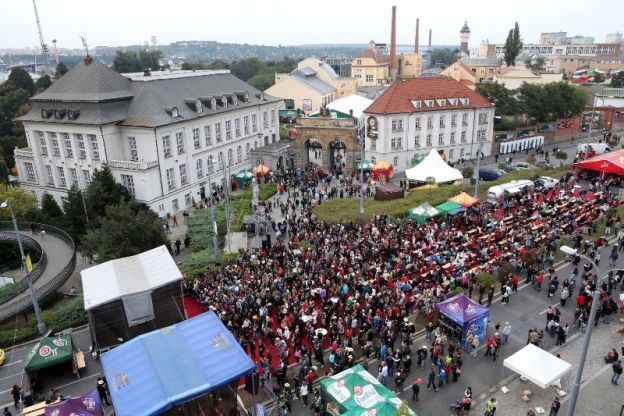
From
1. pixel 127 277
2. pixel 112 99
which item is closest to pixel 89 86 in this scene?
pixel 112 99

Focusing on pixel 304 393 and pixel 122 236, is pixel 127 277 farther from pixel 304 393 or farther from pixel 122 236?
pixel 304 393

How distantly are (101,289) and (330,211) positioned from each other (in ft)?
60.8

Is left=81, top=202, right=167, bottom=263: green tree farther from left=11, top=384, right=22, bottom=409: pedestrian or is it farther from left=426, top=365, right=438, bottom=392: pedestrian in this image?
left=426, top=365, right=438, bottom=392: pedestrian

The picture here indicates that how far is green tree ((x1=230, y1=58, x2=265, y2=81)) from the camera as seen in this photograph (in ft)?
479

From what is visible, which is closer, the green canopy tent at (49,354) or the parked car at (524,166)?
the green canopy tent at (49,354)

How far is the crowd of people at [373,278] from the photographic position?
1902 centimetres

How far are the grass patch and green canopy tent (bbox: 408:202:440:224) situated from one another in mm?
20964

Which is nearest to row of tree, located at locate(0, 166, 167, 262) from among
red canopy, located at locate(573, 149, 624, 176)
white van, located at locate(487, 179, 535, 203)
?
white van, located at locate(487, 179, 535, 203)

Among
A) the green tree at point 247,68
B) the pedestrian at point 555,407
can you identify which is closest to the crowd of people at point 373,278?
the pedestrian at point 555,407

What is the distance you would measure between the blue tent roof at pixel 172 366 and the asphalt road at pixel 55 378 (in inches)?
226

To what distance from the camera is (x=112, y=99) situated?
38312 millimetres

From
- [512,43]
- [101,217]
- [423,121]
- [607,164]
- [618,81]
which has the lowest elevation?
[101,217]

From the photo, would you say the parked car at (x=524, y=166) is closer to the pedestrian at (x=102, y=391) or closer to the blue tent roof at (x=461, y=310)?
the blue tent roof at (x=461, y=310)

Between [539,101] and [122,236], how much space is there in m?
56.5
